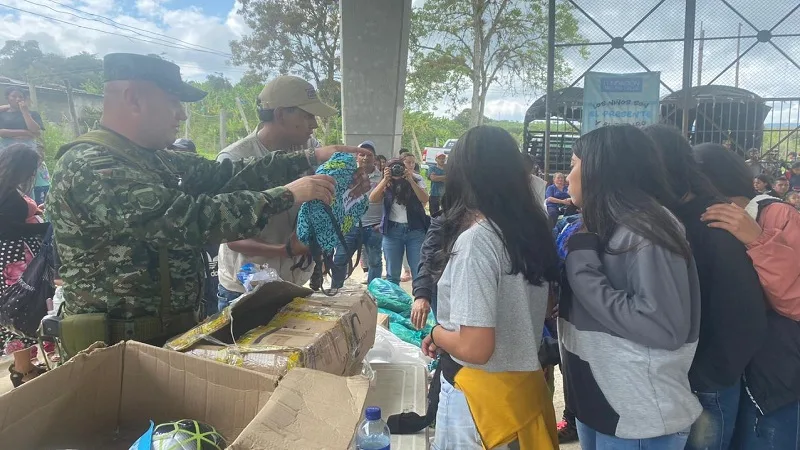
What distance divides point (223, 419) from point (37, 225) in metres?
2.48

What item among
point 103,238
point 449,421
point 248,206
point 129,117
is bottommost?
point 449,421

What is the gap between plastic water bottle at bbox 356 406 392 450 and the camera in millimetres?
1531

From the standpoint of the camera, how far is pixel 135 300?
5.36ft

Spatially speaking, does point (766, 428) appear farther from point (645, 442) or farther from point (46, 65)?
point (46, 65)

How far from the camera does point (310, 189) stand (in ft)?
5.59

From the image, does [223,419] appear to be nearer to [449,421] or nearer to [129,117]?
[449,421]

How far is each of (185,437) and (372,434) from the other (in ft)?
2.22

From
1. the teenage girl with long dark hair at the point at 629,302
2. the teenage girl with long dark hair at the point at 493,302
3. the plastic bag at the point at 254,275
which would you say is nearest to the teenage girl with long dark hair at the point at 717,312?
the teenage girl with long dark hair at the point at 629,302

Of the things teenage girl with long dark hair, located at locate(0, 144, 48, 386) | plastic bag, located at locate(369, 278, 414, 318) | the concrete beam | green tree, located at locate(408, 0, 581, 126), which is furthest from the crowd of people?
green tree, located at locate(408, 0, 581, 126)

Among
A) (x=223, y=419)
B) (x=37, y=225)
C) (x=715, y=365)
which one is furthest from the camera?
(x=37, y=225)

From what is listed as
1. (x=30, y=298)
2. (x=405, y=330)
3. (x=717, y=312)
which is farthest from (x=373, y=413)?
(x=30, y=298)

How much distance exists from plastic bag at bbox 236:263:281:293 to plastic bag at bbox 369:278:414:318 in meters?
1.57

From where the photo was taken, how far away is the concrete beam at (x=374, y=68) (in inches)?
229

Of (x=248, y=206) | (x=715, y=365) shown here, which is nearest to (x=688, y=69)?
(x=715, y=365)
